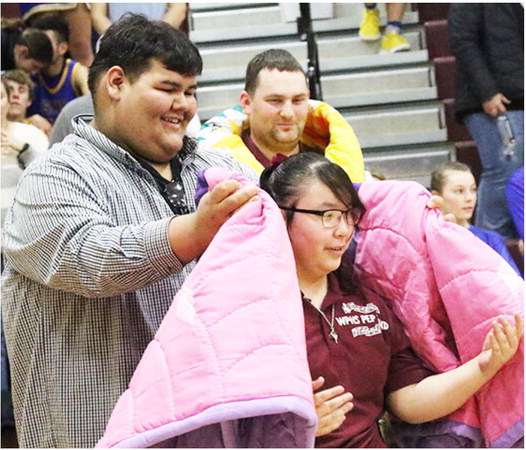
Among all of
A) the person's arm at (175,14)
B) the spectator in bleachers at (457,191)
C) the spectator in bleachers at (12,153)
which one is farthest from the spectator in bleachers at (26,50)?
the spectator in bleachers at (457,191)

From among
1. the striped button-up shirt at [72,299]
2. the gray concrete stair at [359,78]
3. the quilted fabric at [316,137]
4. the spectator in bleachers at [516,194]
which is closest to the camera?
the striped button-up shirt at [72,299]

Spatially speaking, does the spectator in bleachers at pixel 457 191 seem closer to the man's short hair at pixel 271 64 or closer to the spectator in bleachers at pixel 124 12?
the man's short hair at pixel 271 64

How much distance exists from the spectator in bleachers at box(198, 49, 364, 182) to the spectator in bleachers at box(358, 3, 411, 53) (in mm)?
2577

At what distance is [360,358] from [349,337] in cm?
5

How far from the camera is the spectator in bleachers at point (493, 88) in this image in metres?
4.38

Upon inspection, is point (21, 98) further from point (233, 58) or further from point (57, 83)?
point (233, 58)

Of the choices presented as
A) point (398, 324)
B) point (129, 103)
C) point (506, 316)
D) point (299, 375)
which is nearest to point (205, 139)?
point (129, 103)

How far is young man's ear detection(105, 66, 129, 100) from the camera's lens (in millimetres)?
1969

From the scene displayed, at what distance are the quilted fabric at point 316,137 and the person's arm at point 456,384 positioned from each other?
3.22 ft

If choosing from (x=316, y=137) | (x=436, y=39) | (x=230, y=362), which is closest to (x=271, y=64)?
(x=316, y=137)

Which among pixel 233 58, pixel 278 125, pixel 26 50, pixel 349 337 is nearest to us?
pixel 349 337

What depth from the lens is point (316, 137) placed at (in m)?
3.13

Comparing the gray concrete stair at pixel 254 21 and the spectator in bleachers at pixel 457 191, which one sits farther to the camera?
the gray concrete stair at pixel 254 21

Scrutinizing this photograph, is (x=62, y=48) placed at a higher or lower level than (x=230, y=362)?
lower
